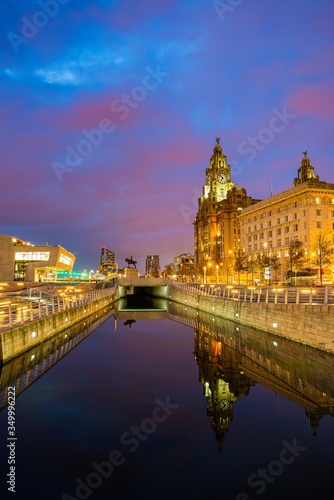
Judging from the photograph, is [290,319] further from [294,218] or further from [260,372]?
[294,218]

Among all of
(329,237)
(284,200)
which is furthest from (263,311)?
(284,200)

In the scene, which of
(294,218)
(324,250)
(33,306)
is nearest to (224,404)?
(33,306)

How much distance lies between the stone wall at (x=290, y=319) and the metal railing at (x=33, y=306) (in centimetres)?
1754

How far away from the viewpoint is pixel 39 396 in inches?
636

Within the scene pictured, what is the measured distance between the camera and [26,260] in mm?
117000

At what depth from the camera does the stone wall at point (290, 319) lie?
22436 mm

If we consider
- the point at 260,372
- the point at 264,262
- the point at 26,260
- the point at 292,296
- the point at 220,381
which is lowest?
the point at 220,381

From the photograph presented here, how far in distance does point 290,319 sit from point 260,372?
754 centimetres

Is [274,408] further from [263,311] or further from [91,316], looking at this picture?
[91,316]

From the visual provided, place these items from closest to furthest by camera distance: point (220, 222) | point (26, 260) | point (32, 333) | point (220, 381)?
point (220, 381) < point (32, 333) < point (26, 260) < point (220, 222)

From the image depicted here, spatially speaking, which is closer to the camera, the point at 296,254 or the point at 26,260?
the point at 296,254

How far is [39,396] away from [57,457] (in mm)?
6059

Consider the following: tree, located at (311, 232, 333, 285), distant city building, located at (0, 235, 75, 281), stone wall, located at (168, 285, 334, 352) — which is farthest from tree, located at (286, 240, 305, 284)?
distant city building, located at (0, 235, 75, 281)

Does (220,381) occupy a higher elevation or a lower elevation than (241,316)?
lower
